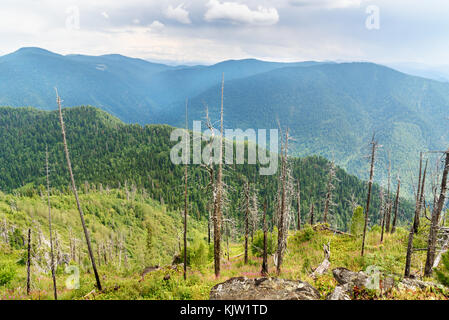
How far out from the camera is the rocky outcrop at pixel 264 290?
40.4ft

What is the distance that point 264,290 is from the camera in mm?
12930

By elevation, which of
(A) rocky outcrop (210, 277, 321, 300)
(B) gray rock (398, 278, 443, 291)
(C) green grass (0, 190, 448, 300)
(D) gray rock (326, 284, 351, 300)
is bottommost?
(C) green grass (0, 190, 448, 300)

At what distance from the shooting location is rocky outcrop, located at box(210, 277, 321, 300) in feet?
40.4

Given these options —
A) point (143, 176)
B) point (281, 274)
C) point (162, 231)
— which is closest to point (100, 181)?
point (143, 176)

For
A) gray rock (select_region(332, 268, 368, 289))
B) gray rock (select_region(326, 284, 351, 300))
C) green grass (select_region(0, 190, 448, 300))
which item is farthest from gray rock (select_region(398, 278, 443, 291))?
gray rock (select_region(326, 284, 351, 300))

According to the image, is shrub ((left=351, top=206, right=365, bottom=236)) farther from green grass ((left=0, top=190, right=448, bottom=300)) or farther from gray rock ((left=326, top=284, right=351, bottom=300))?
gray rock ((left=326, top=284, right=351, bottom=300))

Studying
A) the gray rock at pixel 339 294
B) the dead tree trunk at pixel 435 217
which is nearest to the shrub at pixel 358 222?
the dead tree trunk at pixel 435 217

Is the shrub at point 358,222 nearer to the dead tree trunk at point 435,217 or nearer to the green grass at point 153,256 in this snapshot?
the green grass at point 153,256

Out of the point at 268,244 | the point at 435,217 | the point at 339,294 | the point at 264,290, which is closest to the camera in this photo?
the point at 339,294

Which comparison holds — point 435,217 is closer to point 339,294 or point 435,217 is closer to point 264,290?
point 339,294

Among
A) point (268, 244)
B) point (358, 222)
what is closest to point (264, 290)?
point (268, 244)
